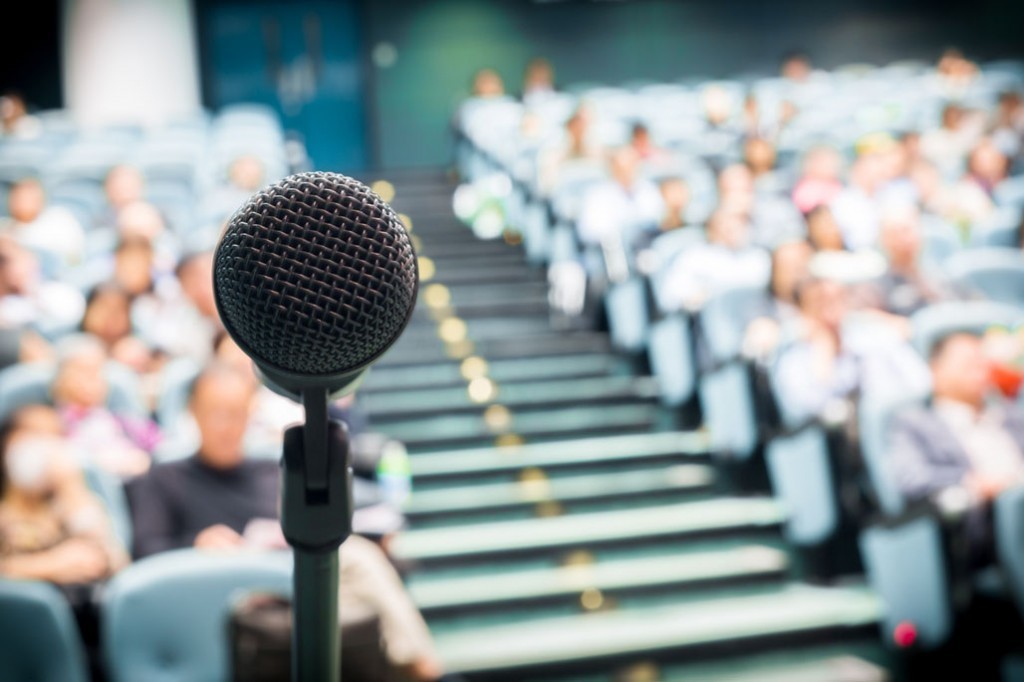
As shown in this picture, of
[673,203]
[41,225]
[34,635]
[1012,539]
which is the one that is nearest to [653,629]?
[1012,539]

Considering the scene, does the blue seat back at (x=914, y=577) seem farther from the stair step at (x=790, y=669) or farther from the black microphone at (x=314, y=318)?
the black microphone at (x=314, y=318)

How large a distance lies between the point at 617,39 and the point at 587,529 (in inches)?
312

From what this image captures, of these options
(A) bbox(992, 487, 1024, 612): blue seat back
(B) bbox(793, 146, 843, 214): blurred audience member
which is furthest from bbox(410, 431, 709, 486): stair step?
(B) bbox(793, 146, 843, 214): blurred audience member

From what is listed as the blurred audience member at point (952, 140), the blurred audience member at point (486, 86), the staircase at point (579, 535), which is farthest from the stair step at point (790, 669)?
the blurred audience member at point (486, 86)

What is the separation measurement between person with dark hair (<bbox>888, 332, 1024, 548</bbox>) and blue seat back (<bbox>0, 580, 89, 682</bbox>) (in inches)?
83.5

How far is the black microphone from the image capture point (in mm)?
630

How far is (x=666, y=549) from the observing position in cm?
346

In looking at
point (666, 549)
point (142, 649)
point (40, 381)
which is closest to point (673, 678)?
point (666, 549)

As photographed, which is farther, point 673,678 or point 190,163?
point 190,163

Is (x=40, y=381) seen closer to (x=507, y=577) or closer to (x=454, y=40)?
(x=507, y=577)

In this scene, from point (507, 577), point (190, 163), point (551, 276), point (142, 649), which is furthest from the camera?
point (190, 163)

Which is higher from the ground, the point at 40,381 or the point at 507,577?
the point at 40,381

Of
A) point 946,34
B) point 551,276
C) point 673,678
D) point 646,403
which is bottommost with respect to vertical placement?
point 673,678

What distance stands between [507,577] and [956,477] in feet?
4.49
